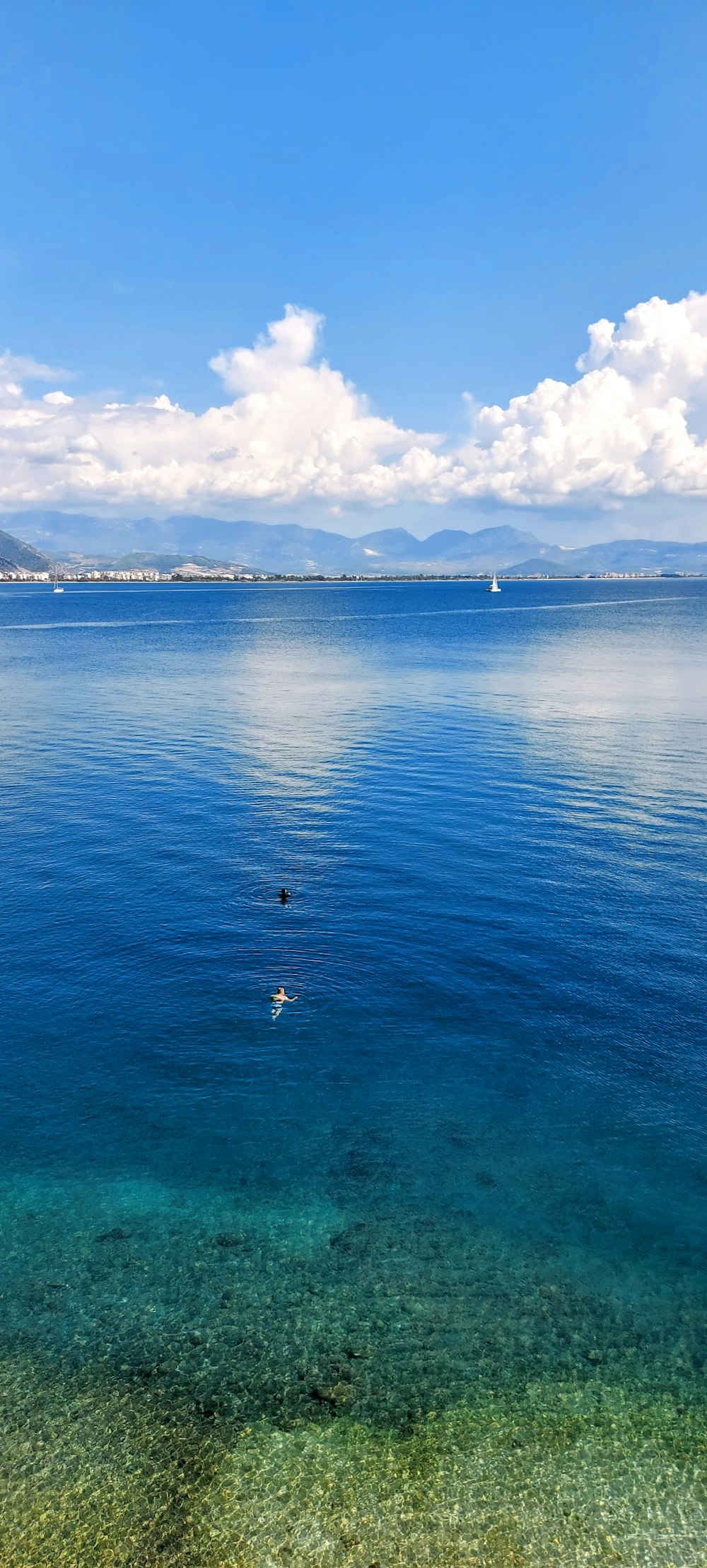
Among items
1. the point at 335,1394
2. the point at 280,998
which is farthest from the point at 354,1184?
the point at 280,998

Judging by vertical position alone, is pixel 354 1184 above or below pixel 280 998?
below

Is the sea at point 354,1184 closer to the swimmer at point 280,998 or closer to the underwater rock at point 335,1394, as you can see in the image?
the underwater rock at point 335,1394

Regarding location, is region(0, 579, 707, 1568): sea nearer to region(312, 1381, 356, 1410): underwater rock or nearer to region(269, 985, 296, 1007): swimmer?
region(312, 1381, 356, 1410): underwater rock

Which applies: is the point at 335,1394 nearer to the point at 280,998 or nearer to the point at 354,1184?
the point at 354,1184

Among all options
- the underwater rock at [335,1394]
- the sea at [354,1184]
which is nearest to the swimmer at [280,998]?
the sea at [354,1184]

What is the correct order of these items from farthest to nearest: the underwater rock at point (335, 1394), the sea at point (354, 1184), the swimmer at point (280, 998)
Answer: the swimmer at point (280, 998)
the underwater rock at point (335, 1394)
the sea at point (354, 1184)

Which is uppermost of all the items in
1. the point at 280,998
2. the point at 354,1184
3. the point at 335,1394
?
the point at 280,998

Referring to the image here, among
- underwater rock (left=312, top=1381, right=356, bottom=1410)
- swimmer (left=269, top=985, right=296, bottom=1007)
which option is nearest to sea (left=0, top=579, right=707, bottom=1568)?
underwater rock (left=312, top=1381, right=356, bottom=1410)

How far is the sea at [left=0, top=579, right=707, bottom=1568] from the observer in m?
19.8

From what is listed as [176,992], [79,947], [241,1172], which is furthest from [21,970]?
[241,1172]

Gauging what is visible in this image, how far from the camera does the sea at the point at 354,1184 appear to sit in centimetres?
1975

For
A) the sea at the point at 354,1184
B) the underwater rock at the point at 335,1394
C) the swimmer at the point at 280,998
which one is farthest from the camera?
the swimmer at the point at 280,998

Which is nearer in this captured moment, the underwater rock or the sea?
the sea

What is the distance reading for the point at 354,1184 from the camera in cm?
2977
